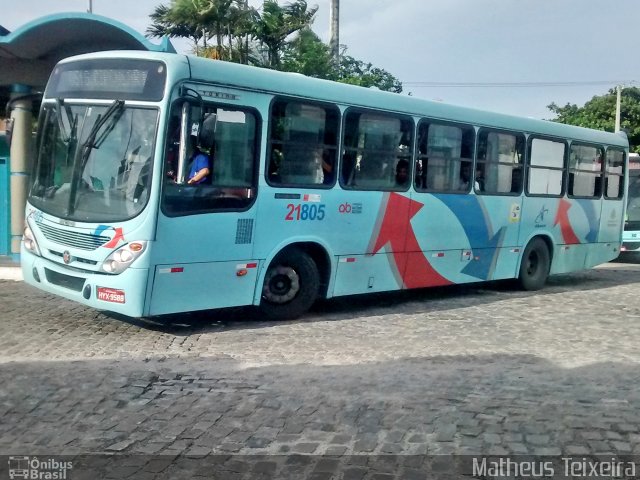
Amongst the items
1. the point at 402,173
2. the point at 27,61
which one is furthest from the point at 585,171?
the point at 27,61

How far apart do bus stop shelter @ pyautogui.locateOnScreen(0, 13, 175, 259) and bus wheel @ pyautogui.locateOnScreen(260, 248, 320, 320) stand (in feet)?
12.9

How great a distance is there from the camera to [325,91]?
33.0 feet

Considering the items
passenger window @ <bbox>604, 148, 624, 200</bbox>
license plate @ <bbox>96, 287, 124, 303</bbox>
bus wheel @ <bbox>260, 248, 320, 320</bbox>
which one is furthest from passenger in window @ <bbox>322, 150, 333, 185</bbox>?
passenger window @ <bbox>604, 148, 624, 200</bbox>

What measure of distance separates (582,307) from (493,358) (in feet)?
15.3

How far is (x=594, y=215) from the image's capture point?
50.5 ft

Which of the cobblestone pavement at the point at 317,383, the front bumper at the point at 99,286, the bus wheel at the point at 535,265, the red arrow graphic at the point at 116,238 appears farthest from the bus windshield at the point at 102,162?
the bus wheel at the point at 535,265

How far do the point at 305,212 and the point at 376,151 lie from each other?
1633 mm

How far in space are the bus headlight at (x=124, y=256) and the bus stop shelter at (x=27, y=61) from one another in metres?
4.24

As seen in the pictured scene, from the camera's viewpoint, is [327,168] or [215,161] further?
[327,168]

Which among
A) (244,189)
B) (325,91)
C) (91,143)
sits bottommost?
(244,189)

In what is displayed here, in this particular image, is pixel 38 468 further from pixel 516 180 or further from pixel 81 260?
pixel 516 180

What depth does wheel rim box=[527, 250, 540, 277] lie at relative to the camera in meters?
14.2

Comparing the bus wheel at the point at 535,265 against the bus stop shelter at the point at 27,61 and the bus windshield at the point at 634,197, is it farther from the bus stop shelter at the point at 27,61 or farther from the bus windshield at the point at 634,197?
the bus windshield at the point at 634,197

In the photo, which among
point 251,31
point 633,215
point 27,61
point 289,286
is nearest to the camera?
point 289,286
